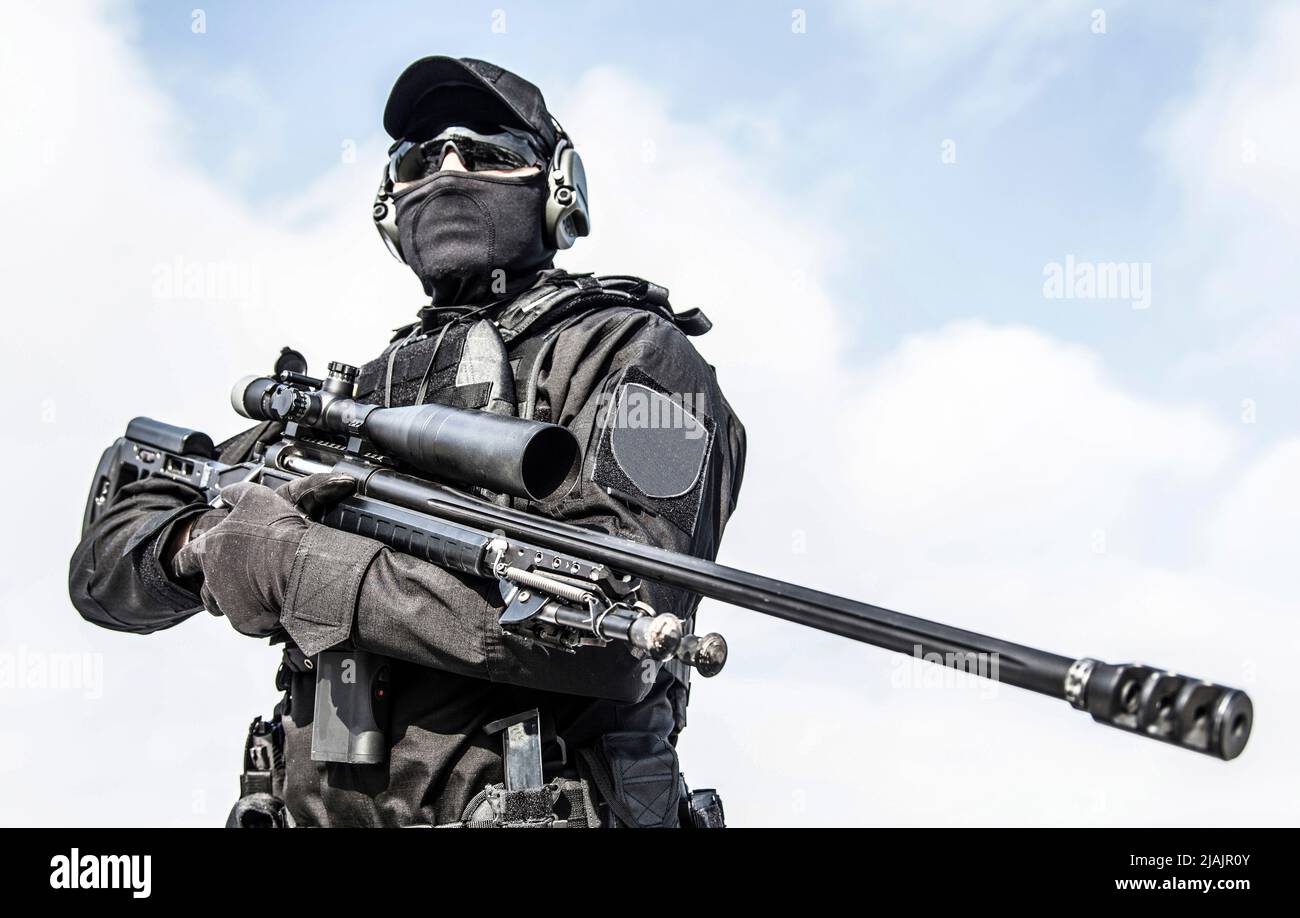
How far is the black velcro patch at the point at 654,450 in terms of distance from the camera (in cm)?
514

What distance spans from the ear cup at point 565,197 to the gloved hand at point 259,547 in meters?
1.80

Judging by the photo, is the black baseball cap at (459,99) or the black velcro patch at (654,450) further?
the black baseball cap at (459,99)

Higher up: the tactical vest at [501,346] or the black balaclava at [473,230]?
the black balaclava at [473,230]

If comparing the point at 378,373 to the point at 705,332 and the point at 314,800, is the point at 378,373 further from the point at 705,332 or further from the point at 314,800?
the point at 314,800

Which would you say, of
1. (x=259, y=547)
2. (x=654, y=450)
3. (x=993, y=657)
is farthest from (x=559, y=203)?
(x=993, y=657)

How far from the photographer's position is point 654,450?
17.3 feet

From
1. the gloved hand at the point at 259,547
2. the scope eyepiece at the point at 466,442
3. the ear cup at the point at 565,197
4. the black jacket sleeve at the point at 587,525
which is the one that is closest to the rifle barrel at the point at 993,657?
the scope eyepiece at the point at 466,442

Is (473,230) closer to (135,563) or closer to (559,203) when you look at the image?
(559,203)

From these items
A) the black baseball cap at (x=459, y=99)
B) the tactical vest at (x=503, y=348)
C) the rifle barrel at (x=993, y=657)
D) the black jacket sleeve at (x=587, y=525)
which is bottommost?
the rifle barrel at (x=993, y=657)

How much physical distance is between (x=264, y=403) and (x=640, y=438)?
6.46ft

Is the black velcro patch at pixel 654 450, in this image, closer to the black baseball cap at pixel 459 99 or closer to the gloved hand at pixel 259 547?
the gloved hand at pixel 259 547

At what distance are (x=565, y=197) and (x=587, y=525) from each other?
2050 millimetres

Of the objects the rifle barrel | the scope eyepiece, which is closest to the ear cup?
the scope eyepiece
